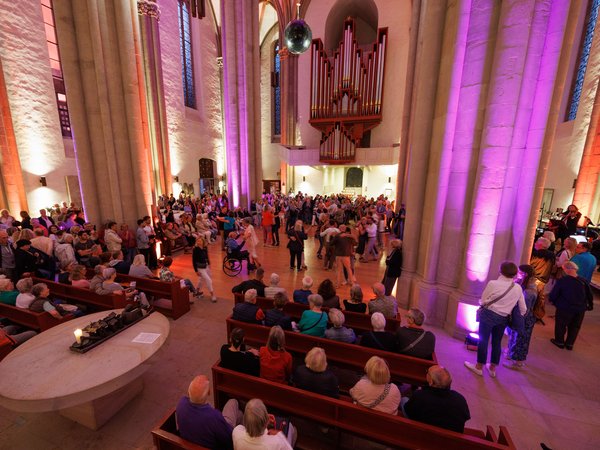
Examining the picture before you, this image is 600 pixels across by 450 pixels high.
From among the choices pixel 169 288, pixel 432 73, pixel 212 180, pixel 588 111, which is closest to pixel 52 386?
pixel 169 288

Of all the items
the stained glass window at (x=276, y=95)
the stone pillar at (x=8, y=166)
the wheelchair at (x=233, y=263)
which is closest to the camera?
the wheelchair at (x=233, y=263)

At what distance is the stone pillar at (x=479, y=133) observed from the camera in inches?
149

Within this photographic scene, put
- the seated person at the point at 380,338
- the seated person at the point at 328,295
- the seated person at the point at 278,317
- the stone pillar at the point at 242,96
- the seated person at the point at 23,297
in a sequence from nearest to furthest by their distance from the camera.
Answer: the seated person at the point at 380,338, the seated person at the point at 278,317, the seated person at the point at 23,297, the seated person at the point at 328,295, the stone pillar at the point at 242,96

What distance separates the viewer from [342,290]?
6.20 meters


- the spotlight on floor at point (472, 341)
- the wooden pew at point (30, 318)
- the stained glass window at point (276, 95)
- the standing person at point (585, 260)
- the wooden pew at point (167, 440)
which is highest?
the stained glass window at point (276, 95)

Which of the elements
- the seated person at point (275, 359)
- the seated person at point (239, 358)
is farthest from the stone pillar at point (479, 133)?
the seated person at point (239, 358)

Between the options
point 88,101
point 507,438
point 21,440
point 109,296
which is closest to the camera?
point 507,438

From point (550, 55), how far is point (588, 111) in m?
8.36

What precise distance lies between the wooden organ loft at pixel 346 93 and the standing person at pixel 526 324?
1435 centimetres

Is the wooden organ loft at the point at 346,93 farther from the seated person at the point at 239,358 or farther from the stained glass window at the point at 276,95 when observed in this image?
the seated person at the point at 239,358

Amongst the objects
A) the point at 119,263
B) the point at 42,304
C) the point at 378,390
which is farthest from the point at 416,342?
the point at 119,263

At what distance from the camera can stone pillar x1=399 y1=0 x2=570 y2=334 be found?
3781 mm

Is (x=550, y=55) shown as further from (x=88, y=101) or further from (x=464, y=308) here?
(x=88, y=101)

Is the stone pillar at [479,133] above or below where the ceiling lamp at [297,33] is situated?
below
